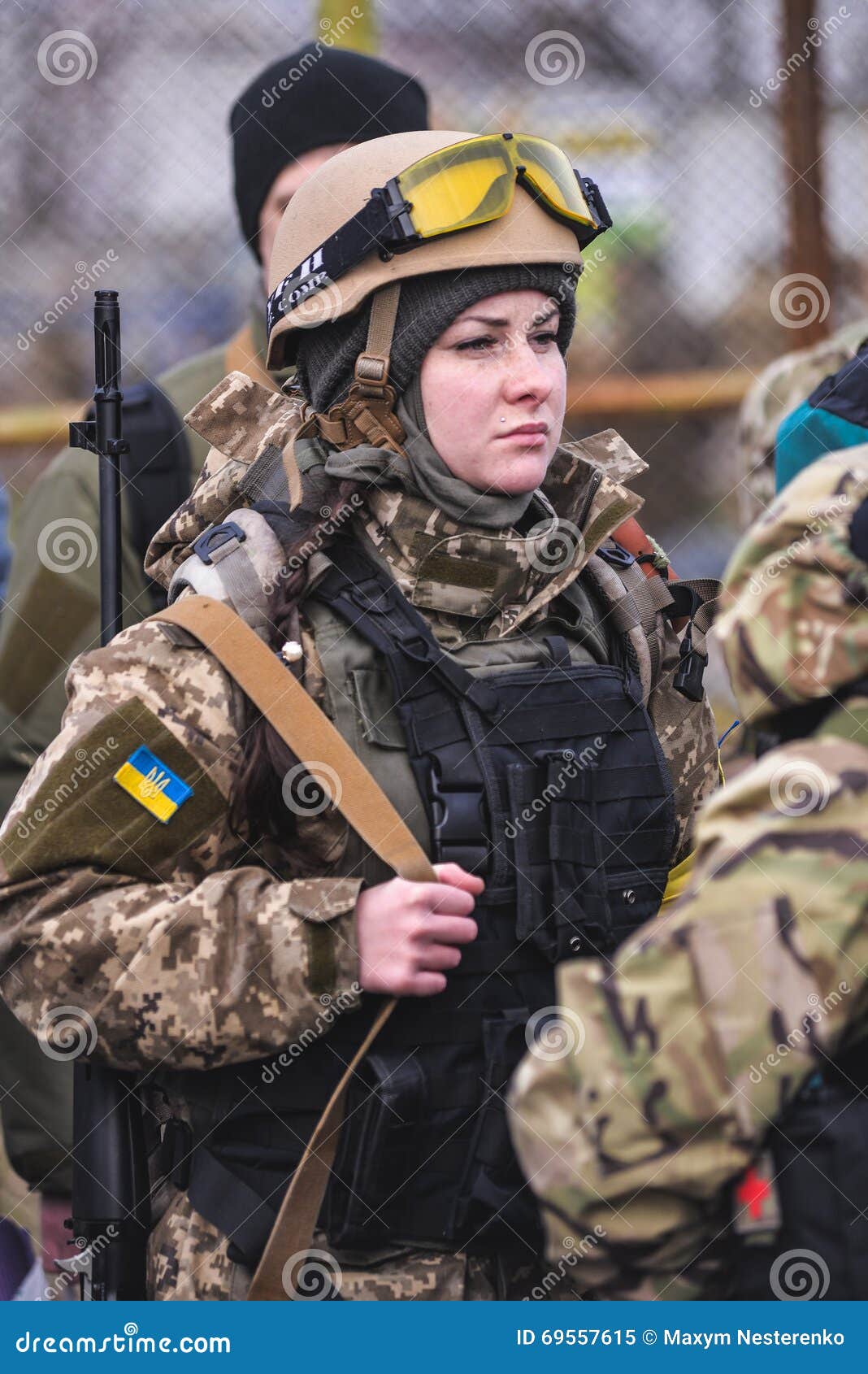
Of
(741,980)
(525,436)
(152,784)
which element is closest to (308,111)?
(525,436)

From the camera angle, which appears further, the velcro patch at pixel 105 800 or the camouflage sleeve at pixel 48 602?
the camouflage sleeve at pixel 48 602

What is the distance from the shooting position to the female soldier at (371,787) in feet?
7.40

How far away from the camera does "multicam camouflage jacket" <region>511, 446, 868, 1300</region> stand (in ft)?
5.43

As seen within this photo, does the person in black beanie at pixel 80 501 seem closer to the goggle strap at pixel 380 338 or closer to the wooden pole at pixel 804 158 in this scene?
the goggle strap at pixel 380 338

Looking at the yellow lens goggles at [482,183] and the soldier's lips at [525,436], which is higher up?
the yellow lens goggles at [482,183]

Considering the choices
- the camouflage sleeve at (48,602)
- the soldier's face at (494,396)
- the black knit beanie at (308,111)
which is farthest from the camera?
the black knit beanie at (308,111)

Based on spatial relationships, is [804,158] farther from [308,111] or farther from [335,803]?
[335,803]

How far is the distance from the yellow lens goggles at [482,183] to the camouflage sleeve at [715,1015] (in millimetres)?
1112

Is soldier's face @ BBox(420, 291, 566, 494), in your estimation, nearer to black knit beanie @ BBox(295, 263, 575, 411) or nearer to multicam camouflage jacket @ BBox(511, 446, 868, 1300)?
black knit beanie @ BBox(295, 263, 575, 411)

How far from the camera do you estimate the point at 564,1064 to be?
175 cm

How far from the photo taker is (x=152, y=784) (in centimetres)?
229

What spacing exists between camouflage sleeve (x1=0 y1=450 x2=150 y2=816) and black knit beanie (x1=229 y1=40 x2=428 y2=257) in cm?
77

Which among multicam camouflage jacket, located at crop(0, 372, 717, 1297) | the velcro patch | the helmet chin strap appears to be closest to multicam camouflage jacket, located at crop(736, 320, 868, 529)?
the helmet chin strap

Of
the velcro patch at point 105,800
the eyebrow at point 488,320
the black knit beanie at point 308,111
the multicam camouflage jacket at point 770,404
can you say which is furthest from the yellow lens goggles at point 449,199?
the multicam camouflage jacket at point 770,404
